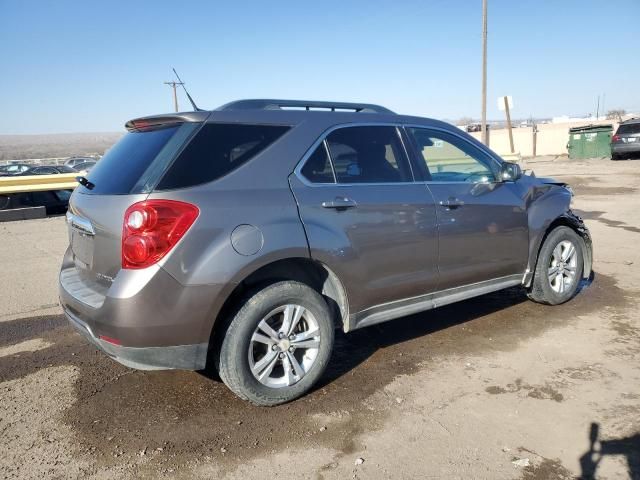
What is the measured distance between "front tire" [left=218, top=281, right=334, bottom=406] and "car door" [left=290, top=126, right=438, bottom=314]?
290mm

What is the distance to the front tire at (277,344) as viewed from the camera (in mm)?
3082

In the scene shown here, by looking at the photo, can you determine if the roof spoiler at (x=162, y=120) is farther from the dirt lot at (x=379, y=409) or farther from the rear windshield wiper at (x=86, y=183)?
the dirt lot at (x=379, y=409)

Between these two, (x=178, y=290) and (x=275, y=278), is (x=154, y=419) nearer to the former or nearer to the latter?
(x=178, y=290)

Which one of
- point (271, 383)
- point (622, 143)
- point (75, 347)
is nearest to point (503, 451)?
point (271, 383)

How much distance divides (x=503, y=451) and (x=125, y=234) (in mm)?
2350

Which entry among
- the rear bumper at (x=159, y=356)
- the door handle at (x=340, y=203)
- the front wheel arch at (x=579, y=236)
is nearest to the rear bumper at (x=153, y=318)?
the rear bumper at (x=159, y=356)

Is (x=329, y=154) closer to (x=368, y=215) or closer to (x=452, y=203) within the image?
(x=368, y=215)

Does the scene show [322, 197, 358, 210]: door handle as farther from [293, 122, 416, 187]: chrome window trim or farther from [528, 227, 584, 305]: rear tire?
[528, 227, 584, 305]: rear tire

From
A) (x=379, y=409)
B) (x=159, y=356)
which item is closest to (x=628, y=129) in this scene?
(x=379, y=409)

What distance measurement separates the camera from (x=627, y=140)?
22.8 metres

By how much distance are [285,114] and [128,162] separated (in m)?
1.05

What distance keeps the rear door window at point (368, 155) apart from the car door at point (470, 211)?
184 mm

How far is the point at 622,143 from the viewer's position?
23.0m

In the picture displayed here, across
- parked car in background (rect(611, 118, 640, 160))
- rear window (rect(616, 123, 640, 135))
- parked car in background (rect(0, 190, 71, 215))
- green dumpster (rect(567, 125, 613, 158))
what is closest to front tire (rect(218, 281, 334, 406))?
parked car in background (rect(0, 190, 71, 215))
